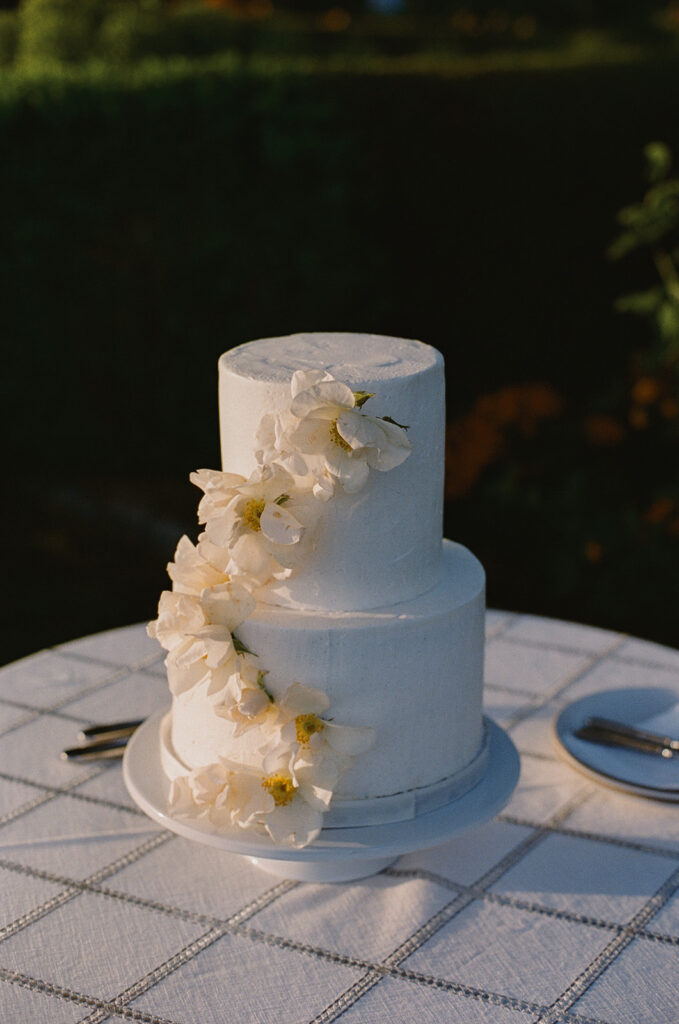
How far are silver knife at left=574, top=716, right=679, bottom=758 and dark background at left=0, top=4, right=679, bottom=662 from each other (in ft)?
7.09

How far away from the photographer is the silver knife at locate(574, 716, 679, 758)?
1.54 meters

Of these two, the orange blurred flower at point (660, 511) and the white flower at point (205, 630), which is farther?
the orange blurred flower at point (660, 511)

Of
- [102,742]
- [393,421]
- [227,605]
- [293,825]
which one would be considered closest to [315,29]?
[102,742]

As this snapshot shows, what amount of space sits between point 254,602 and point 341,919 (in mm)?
364

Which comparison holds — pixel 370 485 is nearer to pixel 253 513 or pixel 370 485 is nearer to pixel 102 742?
pixel 253 513

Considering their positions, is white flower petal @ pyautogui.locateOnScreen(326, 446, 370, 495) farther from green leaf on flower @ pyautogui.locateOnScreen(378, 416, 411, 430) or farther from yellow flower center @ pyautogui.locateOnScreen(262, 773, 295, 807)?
yellow flower center @ pyautogui.locateOnScreen(262, 773, 295, 807)

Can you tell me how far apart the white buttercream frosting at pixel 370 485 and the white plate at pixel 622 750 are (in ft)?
1.31

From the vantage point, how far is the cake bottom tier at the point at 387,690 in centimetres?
122

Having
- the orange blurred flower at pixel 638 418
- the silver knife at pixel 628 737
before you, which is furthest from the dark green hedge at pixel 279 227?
the silver knife at pixel 628 737

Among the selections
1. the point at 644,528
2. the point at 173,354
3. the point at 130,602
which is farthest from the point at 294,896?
the point at 173,354

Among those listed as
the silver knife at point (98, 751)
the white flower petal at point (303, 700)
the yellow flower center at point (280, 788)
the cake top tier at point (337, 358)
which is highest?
the cake top tier at point (337, 358)

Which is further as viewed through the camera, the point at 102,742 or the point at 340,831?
the point at 102,742

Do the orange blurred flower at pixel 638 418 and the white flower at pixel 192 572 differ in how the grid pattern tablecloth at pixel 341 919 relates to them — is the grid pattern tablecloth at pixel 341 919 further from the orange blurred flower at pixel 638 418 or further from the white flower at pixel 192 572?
the orange blurred flower at pixel 638 418

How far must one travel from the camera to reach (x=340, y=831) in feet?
4.09
